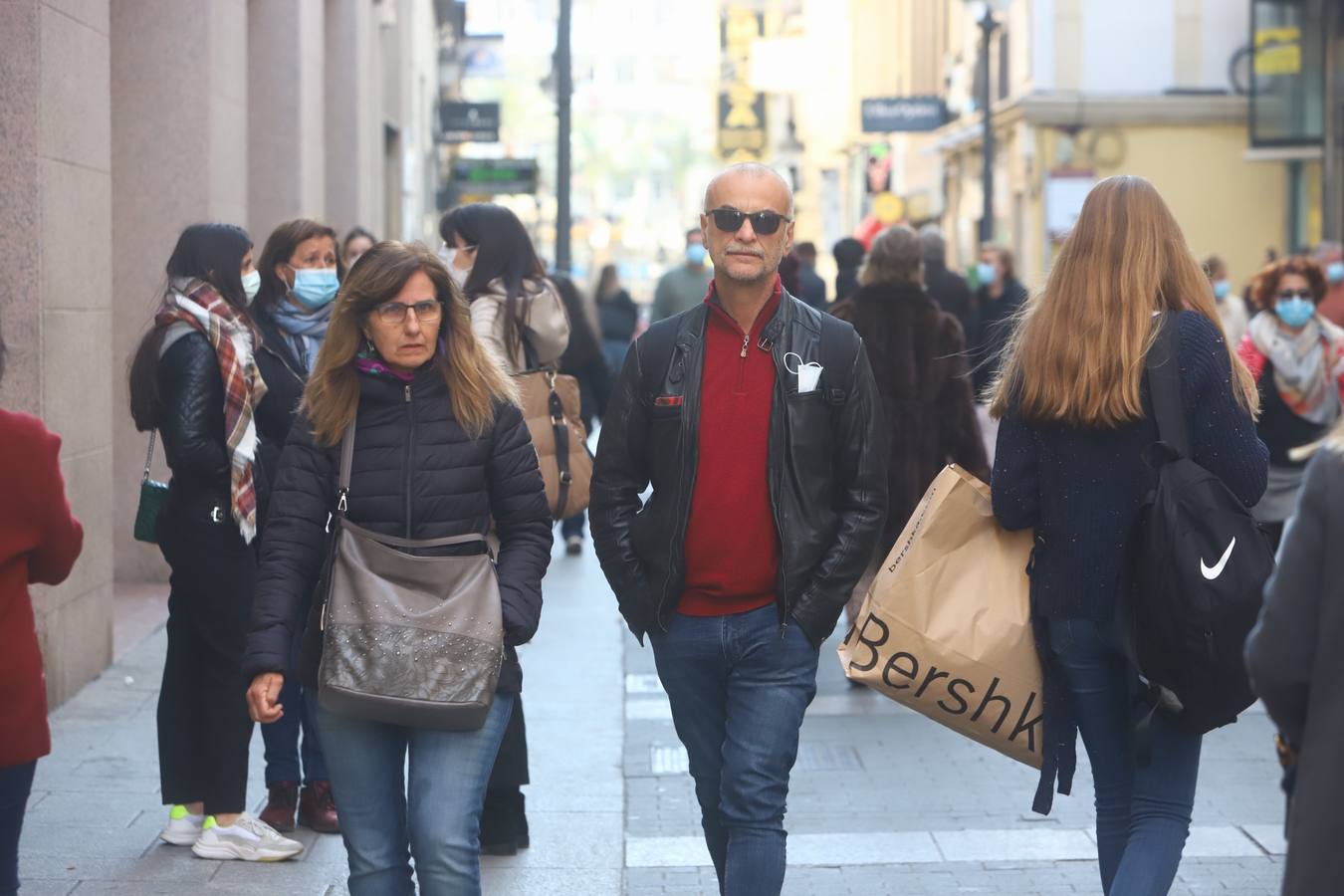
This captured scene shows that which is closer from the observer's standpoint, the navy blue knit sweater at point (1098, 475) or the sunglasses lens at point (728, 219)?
the navy blue knit sweater at point (1098, 475)

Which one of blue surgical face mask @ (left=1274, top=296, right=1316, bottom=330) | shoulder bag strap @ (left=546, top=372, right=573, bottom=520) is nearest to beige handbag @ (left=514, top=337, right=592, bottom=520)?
shoulder bag strap @ (left=546, top=372, right=573, bottom=520)

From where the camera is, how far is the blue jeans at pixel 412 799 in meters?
4.17

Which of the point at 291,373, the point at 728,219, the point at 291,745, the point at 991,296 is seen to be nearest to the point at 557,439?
the point at 291,373

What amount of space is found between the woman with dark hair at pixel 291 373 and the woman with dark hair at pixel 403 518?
5.90 ft

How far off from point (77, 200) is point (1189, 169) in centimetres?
2590

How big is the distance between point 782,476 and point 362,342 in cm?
100

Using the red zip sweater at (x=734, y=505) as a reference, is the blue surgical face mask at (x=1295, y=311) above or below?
above

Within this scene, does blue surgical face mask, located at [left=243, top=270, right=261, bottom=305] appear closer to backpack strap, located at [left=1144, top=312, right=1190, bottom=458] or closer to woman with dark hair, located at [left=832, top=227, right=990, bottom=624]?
woman with dark hair, located at [left=832, top=227, right=990, bottom=624]

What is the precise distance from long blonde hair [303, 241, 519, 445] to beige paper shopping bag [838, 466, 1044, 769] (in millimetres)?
991

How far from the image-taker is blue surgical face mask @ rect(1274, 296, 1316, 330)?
30.1ft

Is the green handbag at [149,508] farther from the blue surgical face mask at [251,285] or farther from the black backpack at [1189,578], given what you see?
the black backpack at [1189,578]

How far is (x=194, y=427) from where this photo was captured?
576 centimetres

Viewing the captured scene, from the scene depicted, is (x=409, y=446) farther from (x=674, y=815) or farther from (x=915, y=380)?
(x=915, y=380)

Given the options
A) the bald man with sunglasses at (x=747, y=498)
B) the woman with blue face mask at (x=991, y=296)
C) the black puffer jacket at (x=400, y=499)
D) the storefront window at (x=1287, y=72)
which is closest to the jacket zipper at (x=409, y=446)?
the black puffer jacket at (x=400, y=499)
